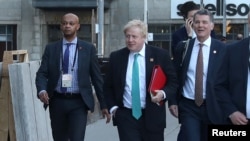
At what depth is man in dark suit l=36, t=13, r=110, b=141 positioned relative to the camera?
287 inches

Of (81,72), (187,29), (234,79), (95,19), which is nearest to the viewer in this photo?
(234,79)

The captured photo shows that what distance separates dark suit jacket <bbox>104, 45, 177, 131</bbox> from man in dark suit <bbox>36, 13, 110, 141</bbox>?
0.60 metres

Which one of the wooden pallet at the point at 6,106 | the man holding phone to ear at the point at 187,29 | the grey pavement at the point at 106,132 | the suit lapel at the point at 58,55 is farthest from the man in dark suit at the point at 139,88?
the grey pavement at the point at 106,132

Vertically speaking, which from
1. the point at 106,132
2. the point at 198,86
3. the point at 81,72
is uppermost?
the point at 81,72

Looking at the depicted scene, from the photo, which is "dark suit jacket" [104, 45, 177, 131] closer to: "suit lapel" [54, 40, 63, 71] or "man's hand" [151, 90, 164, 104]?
"man's hand" [151, 90, 164, 104]

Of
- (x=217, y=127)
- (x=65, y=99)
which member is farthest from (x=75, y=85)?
(x=217, y=127)

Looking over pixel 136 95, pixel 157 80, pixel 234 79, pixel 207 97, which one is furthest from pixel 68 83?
pixel 234 79

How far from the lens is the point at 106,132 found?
38.9ft

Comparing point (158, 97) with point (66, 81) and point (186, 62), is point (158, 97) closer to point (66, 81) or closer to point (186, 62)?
point (186, 62)

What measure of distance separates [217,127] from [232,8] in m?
33.4

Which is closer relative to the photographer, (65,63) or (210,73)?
(210,73)

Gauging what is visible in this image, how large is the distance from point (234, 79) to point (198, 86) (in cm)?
120

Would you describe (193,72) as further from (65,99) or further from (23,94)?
(23,94)

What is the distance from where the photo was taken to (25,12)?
127ft
